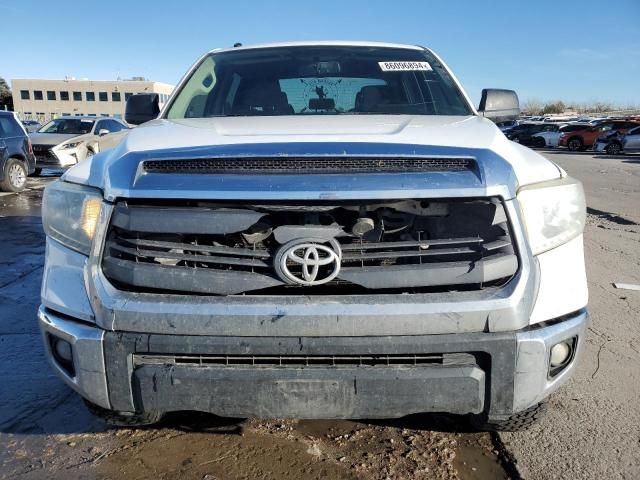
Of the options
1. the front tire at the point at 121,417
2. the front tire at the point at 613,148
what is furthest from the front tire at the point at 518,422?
the front tire at the point at 613,148

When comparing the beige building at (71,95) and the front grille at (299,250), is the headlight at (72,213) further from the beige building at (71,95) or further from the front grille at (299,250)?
the beige building at (71,95)

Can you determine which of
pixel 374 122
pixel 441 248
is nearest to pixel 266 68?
pixel 374 122

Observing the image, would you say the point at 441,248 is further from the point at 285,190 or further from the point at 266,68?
the point at 266,68

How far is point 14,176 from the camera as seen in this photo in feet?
40.7

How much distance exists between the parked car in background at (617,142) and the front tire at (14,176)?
2587 cm

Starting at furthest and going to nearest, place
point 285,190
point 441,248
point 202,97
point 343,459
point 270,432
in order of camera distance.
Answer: point 202,97 → point 270,432 → point 343,459 → point 441,248 → point 285,190

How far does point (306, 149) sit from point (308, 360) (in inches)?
31.3

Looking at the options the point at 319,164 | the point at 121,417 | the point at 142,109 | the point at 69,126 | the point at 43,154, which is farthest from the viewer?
the point at 69,126

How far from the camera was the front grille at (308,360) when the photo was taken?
2.00 m

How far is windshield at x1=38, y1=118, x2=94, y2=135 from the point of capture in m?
16.5

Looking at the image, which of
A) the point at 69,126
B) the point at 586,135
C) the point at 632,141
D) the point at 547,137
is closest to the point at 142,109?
the point at 69,126

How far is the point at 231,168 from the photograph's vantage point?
82.0 inches

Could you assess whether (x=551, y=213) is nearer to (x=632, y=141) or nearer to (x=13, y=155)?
(x=13, y=155)

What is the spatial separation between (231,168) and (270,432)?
1.39m
